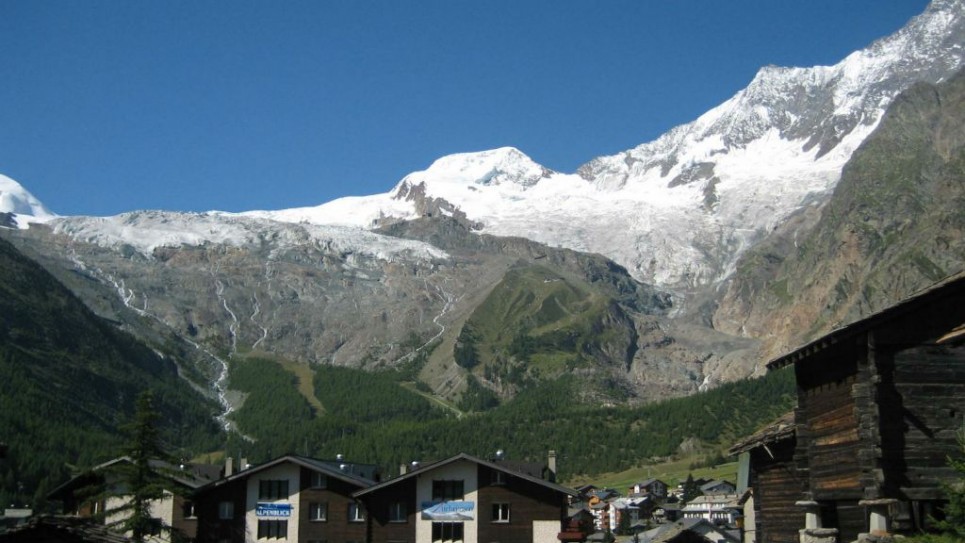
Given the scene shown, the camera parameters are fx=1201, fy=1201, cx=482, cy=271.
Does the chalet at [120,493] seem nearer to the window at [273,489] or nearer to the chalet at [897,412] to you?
the window at [273,489]

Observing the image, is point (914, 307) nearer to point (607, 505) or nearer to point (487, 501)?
point (487, 501)

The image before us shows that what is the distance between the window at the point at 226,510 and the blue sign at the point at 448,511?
12.8 meters

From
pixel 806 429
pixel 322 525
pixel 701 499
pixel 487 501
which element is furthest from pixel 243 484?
pixel 701 499

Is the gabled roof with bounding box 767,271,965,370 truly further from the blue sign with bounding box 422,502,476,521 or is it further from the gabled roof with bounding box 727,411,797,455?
the blue sign with bounding box 422,502,476,521

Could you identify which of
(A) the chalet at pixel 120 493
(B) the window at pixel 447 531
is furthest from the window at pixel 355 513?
(A) the chalet at pixel 120 493

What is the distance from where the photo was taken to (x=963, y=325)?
31.3 meters

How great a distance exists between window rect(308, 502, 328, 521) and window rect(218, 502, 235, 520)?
506cm

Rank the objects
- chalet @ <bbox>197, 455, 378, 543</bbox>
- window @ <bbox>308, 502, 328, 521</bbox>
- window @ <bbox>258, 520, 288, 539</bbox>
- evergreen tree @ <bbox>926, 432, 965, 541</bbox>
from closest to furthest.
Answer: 1. evergreen tree @ <bbox>926, 432, 965, 541</bbox>
2. chalet @ <bbox>197, 455, 378, 543</bbox>
3. window @ <bbox>308, 502, 328, 521</bbox>
4. window @ <bbox>258, 520, 288, 539</bbox>

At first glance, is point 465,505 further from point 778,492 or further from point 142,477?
point 778,492

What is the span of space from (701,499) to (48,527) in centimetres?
Answer: 17342

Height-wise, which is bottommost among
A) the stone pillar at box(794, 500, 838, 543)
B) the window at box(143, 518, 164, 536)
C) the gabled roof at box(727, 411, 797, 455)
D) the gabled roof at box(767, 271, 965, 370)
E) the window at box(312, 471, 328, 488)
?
the stone pillar at box(794, 500, 838, 543)

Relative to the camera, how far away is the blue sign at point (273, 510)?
74613mm

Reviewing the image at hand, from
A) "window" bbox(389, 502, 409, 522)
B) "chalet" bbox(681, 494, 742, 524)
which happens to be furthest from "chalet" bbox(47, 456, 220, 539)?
"chalet" bbox(681, 494, 742, 524)

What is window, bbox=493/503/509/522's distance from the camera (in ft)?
235
